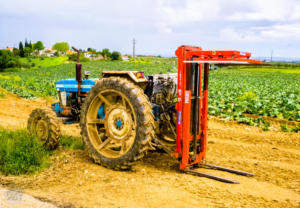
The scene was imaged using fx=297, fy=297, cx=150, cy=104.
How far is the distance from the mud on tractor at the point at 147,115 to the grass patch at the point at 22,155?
1.59 ft

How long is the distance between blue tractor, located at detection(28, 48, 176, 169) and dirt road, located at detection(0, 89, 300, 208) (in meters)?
0.37

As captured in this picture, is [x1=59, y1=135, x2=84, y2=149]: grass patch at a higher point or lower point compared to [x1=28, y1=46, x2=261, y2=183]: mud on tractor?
lower

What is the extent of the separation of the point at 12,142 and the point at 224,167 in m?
4.19

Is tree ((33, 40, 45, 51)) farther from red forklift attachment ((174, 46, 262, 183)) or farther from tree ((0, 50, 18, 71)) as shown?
red forklift attachment ((174, 46, 262, 183))

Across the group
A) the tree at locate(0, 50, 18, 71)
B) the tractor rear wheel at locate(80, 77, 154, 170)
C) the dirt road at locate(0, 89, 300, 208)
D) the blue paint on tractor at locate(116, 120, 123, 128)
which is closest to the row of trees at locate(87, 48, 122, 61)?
the tree at locate(0, 50, 18, 71)

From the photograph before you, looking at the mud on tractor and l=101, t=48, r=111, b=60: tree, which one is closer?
the mud on tractor


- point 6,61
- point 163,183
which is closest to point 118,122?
point 163,183

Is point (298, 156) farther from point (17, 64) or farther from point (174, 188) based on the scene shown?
point (17, 64)

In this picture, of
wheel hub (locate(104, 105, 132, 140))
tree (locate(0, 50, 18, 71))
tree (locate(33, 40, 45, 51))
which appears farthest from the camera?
tree (locate(33, 40, 45, 51))

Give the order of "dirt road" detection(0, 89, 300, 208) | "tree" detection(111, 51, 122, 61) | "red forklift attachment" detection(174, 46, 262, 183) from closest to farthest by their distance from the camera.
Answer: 1. "dirt road" detection(0, 89, 300, 208)
2. "red forklift attachment" detection(174, 46, 262, 183)
3. "tree" detection(111, 51, 122, 61)

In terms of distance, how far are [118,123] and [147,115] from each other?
29.9 inches

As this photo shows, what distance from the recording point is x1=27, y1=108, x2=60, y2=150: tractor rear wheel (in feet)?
20.8

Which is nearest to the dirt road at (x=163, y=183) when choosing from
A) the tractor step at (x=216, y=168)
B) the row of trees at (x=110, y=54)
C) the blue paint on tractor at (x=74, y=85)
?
the tractor step at (x=216, y=168)

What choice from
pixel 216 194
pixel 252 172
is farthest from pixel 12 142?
pixel 252 172
